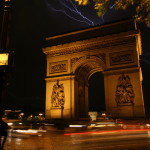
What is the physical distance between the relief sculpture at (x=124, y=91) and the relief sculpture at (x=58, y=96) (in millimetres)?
5823

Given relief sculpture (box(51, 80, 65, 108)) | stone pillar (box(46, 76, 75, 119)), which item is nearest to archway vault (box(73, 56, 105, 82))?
stone pillar (box(46, 76, 75, 119))

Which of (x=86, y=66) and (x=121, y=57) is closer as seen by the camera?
(x=121, y=57)

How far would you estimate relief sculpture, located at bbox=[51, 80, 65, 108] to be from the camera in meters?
20.5

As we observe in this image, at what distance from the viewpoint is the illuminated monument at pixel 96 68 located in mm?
18156

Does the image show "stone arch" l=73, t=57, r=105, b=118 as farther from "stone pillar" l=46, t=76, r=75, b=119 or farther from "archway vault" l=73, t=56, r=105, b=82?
"stone pillar" l=46, t=76, r=75, b=119

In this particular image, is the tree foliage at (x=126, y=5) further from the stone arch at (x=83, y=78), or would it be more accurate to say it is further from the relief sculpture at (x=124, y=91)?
the stone arch at (x=83, y=78)

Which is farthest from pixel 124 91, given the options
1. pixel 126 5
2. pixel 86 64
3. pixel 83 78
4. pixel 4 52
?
pixel 4 52

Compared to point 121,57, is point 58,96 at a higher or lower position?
lower

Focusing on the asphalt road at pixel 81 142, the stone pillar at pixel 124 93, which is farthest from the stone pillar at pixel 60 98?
the asphalt road at pixel 81 142

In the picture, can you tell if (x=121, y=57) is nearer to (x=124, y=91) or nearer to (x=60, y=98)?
(x=124, y=91)

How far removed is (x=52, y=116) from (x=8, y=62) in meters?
16.8

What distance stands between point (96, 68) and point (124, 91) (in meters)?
6.15

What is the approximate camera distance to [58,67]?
22.0 meters

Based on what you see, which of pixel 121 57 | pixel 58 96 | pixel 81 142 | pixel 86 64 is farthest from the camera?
pixel 86 64
